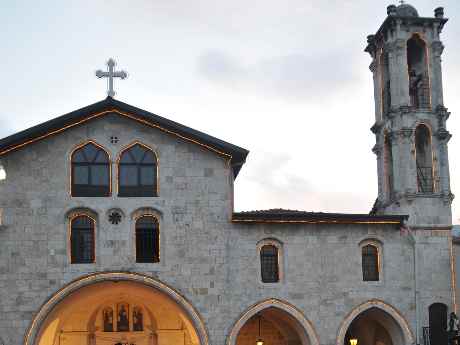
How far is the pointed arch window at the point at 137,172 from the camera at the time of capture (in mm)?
34312

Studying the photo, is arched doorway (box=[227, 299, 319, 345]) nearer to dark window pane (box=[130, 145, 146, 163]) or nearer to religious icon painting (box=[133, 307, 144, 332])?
religious icon painting (box=[133, 307, 144, 332])

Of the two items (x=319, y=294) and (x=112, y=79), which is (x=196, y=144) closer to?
(x=112, y=79)

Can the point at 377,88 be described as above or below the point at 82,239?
above

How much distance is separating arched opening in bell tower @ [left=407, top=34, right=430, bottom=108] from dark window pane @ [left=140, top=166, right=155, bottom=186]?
13.2 metres

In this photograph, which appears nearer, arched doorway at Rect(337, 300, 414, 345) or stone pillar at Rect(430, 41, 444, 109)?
arched doorway at Rect(337, 300, 414, 345)

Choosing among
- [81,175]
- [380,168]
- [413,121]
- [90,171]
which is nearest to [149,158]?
[90,171]

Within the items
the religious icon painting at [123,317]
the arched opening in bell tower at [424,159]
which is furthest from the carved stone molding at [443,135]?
the religious icon painting at [123,317]

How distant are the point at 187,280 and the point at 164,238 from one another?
2028 millimetres

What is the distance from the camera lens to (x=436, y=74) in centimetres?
3831

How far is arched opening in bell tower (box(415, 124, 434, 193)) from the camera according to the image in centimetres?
3728

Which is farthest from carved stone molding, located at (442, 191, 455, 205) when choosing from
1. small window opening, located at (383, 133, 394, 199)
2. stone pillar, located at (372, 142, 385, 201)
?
stone pillar, located at (372, 142, 385, 201)

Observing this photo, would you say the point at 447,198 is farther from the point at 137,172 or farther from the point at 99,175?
the point at 99,175

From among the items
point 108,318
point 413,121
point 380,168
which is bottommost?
point 108,318

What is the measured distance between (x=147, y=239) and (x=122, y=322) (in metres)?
9.10
